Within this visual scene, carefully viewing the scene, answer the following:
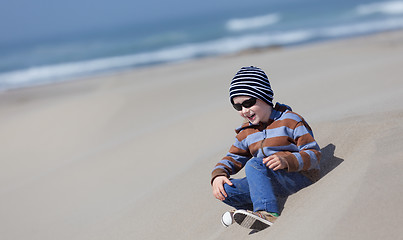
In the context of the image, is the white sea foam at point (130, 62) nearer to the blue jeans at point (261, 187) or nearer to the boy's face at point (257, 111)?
the boy's face at point (257, 111)

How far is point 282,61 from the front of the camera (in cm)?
861

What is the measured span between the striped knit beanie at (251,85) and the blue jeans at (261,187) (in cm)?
33

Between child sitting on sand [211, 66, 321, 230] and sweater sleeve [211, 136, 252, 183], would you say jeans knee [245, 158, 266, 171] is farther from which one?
sweater sleeve [211, 136, 252, 183]

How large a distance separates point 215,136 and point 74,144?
192cm

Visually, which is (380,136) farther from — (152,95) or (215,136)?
(152,95)

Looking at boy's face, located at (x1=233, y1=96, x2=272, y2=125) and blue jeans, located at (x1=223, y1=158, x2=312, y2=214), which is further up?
boy's face, located at (x1=233, y1=96, x2=272, y2=125)

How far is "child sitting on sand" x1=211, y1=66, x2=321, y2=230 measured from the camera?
243 cm

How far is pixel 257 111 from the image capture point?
264 centimetres

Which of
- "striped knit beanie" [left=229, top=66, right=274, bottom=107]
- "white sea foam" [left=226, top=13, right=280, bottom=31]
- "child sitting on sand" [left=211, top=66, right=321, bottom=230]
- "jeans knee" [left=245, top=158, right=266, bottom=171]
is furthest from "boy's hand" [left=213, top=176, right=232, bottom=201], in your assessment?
"white sea foam" [left=226, top=13, right=280, bottom=31]

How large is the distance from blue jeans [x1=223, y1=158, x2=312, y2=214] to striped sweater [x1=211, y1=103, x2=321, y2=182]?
7 cm

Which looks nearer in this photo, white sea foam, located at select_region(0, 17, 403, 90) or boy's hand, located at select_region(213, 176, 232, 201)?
boy's hand, located at select_region(213, 176, 232, 201)

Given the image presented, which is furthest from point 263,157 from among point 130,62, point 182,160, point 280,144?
point 130,62

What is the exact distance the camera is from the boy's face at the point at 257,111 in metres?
2.63

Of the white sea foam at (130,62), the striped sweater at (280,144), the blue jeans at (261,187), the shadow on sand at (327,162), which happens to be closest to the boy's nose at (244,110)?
the striped sweater at (280,144)
